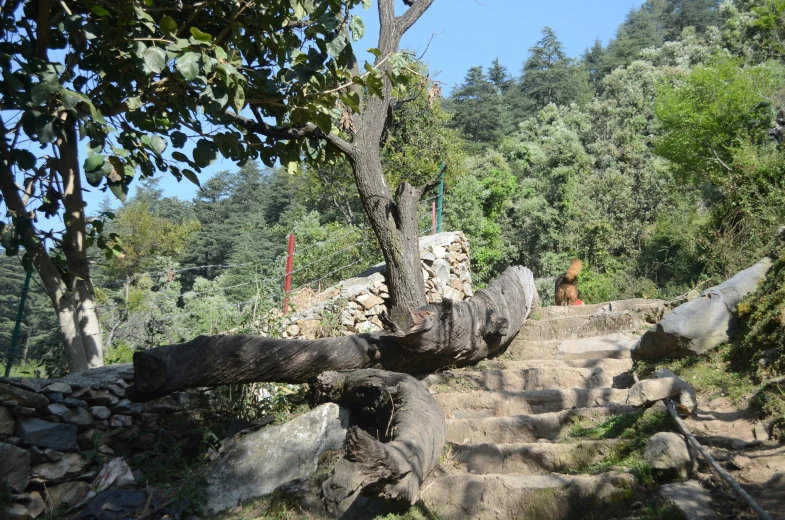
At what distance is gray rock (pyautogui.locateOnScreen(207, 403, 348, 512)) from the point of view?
490cm

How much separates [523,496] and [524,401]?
6.91ft

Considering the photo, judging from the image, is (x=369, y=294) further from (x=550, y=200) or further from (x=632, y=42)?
(x=632, y=42)

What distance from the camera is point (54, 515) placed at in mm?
4613

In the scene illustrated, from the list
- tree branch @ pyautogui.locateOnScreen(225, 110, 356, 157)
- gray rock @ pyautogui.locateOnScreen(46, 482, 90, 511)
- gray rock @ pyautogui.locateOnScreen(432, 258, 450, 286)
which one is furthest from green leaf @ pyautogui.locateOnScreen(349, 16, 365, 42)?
gray rock @ pyautogui.locateOnScreen(432, 258, 450, 286)

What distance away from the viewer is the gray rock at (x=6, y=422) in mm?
4775

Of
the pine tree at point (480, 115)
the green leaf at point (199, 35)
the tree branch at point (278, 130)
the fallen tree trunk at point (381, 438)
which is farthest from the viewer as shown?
the pine tree at point (480, 115)

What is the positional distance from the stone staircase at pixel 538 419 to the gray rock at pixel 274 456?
104 cm

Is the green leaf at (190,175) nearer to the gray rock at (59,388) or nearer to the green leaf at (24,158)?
the green leaf at (24,158)

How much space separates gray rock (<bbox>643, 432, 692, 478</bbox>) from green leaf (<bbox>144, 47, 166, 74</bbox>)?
12.7 feet

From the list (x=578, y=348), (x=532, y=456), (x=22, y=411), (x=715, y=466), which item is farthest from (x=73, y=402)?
(x=578, y=348)

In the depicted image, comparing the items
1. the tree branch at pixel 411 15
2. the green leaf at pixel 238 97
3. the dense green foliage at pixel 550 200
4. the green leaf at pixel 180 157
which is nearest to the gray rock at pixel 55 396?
the dense green foliage at pixel 550 200

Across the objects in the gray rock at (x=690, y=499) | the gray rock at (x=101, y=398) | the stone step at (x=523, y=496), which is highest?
the gray rock at (x=101, y=398)

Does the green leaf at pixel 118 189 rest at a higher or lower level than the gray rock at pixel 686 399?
higher

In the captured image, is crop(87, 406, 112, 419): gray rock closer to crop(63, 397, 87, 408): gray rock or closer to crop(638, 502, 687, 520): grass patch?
crop(63, 397, 87, 408): gray rock
